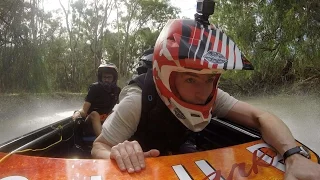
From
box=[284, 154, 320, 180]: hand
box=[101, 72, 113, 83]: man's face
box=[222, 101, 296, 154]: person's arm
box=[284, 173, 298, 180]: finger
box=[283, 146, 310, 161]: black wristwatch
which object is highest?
box=[222, 101, 296, 154]: person's arm

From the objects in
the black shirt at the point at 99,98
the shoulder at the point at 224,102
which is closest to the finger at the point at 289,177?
the shoulder at the point at 224,102

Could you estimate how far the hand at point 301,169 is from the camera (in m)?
1.18

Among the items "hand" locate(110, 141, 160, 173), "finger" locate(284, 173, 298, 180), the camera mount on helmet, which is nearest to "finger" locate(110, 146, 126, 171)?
"hand" locate(110, 141, 160, 173)

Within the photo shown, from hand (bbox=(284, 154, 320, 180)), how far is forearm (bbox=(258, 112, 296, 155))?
0.33ft

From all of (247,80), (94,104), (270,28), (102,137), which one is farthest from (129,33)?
(102,137)

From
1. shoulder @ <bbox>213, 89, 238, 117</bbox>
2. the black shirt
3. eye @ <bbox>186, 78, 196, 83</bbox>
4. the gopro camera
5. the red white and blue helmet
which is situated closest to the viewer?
the red white and blue helmet

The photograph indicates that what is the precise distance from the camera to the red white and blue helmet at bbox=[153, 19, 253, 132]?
51.6 inches

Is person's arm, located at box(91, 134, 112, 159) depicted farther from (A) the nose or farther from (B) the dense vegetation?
(B) the dense vegetation

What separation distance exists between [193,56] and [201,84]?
16 centimetres

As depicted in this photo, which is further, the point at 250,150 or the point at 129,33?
the point at 129,33

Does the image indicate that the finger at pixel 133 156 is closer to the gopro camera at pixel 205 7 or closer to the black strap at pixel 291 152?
the black strap at pixel 291 152

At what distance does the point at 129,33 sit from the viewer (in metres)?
23.9

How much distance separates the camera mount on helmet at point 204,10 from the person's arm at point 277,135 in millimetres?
529

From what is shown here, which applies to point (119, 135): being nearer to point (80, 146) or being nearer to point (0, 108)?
point (80, 146)
